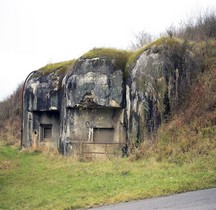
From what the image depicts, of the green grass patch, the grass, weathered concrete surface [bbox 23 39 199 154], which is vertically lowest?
the grass

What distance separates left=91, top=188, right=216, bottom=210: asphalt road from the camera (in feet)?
20.6

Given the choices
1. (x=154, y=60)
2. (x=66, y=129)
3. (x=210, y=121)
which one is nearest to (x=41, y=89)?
(x=66, y=129)

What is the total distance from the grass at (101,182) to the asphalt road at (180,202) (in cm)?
39

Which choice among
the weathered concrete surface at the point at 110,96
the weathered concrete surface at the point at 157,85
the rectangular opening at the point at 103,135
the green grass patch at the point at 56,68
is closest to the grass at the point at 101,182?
the weathered concrete surface at the point at 157,85

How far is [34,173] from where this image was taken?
12.9 meters

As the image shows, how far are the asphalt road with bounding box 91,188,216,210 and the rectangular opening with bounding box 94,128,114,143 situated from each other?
10.2 metres

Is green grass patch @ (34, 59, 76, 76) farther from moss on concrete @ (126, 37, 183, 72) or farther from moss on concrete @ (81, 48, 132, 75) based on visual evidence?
moss on concrete @ (126, 37, 183, 72)

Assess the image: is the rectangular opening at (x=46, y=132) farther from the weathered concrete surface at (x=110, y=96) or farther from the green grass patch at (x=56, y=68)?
the green grass patch at (x=56, y=68)

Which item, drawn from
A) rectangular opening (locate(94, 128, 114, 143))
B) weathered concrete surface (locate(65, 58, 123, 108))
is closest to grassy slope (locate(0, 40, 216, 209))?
rectangular opening (locate(94, 128, 114, 143))

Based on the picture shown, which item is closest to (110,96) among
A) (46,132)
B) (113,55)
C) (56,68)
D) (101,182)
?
(113,55)

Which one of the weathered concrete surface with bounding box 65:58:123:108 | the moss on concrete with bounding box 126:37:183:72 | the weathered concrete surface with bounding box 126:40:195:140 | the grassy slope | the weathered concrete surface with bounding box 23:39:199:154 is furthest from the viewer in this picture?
the weathered concrete surface with bounding box 65:58:123:108

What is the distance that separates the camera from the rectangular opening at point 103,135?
1745 centimetres

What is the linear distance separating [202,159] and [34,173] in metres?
6.44

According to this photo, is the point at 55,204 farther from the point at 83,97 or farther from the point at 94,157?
the point at 83,97
